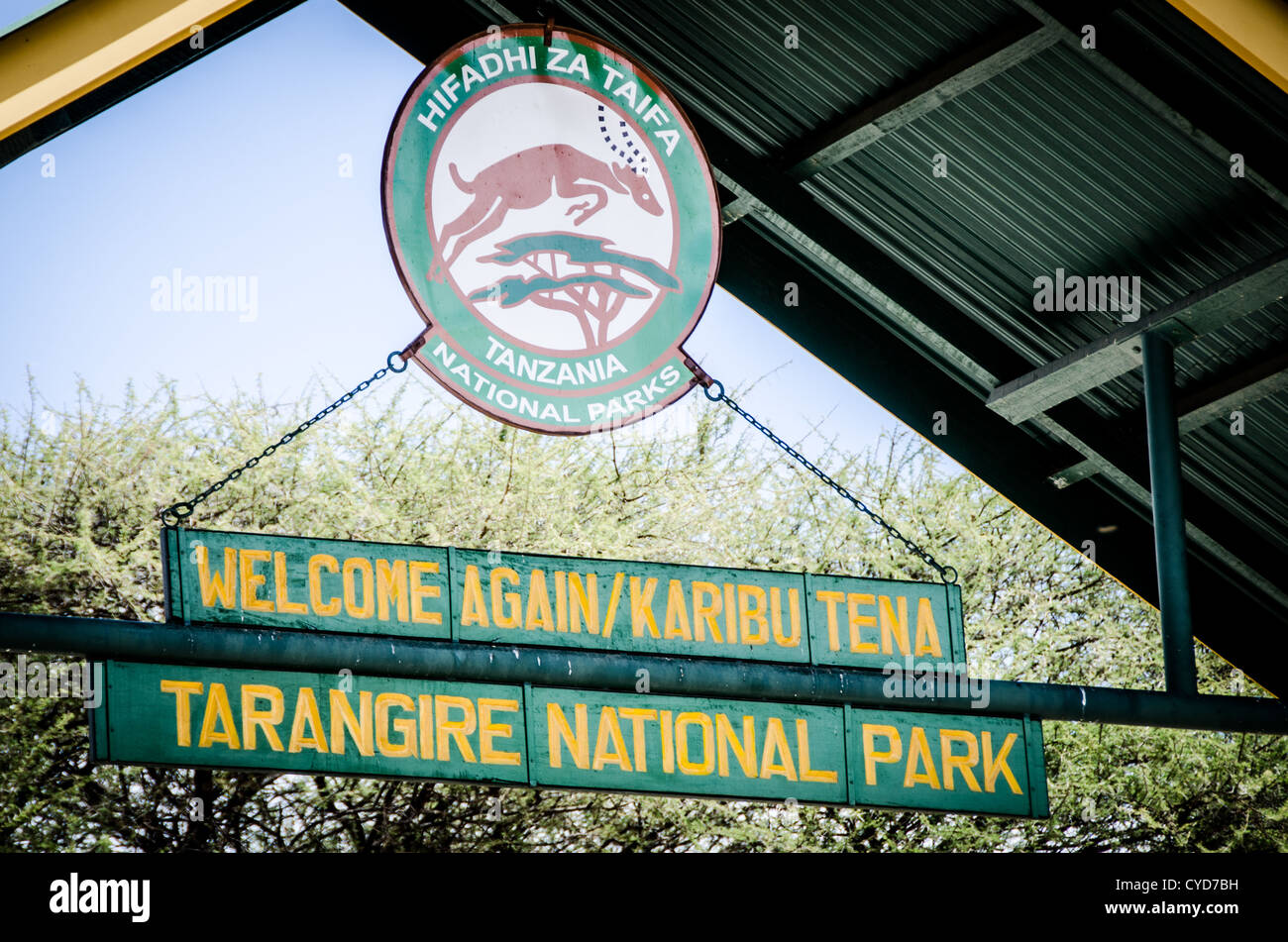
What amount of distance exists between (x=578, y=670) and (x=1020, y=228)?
307 centimetres

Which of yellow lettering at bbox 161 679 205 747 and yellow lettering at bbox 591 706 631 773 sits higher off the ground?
yellow lettering at bbox 161 679 205 747

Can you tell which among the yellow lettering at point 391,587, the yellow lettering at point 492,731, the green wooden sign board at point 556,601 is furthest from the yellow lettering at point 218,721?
the yellow lettering at point 492,731

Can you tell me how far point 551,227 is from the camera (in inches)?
266

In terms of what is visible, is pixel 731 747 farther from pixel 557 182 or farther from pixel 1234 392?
pixel 1234 392

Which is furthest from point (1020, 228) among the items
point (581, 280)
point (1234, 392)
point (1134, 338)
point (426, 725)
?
point (426, 725)

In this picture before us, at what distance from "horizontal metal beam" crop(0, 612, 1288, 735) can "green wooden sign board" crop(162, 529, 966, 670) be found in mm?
79

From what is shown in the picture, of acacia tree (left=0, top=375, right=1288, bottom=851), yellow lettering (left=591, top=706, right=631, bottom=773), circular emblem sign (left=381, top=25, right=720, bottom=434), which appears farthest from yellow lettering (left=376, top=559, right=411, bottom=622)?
acacia tree (left=0, top=375, right=1288, bottom=851)

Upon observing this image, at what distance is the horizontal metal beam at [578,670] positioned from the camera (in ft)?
16.5

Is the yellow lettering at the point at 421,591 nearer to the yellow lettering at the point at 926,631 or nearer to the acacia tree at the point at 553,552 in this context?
the yellow lettering at the point at 926,631

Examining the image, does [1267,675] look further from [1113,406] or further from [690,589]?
[690,589]

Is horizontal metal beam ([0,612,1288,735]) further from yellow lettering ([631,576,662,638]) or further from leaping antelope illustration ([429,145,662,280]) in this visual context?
leaping antelope illustration ([429,145,662,280])

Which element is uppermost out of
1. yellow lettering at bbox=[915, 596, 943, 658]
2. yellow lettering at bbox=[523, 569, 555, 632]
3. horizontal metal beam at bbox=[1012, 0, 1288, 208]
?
horizontal metal beam at bbox=[1012, 0, 1288, 208]

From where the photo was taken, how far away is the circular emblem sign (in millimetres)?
6336

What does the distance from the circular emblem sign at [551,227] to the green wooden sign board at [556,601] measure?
A: 2.87 feet
